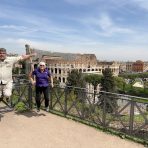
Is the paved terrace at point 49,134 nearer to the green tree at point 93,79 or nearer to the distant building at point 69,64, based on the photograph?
the green tree at point 93,79

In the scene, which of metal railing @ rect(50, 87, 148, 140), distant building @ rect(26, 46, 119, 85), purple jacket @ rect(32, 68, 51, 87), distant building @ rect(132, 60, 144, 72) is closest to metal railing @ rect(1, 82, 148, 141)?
metal railing @ rect(50, 87, 148, 140)

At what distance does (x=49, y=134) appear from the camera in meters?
A: 7.05

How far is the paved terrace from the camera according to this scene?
20.8 feet

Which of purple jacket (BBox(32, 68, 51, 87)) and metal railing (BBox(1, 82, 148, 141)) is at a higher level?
purple jacket (BBox(32, 68, 51, 87))

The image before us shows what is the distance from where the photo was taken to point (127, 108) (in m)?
7.26

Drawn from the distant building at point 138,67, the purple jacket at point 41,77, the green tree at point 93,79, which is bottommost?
the green tree at point 93,79

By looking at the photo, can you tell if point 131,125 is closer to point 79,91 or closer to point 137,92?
point 79,91

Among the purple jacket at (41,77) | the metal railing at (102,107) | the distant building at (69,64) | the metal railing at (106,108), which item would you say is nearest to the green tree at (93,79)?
the distant building at (69,64)

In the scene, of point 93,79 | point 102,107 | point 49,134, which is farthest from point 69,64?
point 49,134

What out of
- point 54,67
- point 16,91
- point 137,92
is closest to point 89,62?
point 54,67

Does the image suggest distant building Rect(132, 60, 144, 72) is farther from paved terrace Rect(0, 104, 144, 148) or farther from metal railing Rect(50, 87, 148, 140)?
paved terrace Rect(0, 104, 144, 148)

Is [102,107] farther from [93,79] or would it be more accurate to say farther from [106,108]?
[93,79]

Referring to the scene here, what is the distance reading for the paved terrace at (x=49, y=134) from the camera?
6.35m

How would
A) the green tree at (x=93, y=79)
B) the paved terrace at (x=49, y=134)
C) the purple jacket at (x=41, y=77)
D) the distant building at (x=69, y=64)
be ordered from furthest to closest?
1. the distant building at (x=69, y=64)
2. the green tree at (x=93, y=79)
3. the purple jacket at (x=41, y=77)
4. the paved terrace at (x=49, y=134)
